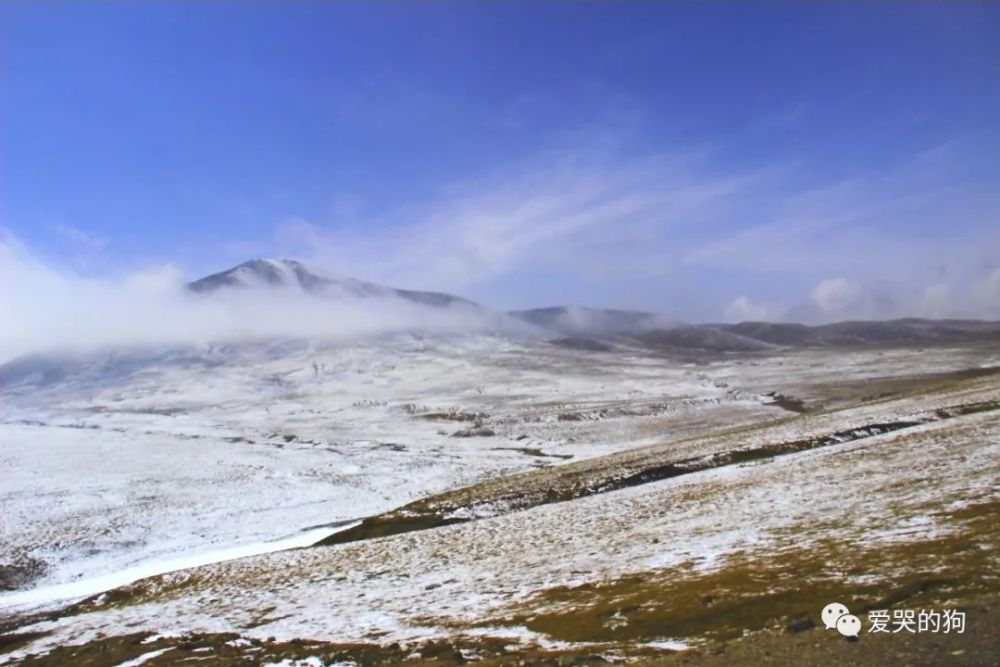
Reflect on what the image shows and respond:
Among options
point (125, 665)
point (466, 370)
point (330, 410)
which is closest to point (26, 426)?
point (330, 410)

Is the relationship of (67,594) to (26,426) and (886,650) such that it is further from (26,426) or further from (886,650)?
(26,426)

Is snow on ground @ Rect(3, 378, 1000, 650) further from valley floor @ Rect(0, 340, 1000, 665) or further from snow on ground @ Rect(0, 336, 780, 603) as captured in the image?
snow on ground @ Rect(0, 336, 780, 603)

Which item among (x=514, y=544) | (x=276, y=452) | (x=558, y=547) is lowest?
(x=276, y=452)

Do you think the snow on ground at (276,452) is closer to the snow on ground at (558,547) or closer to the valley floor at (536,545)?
the valley floor at (536,545)

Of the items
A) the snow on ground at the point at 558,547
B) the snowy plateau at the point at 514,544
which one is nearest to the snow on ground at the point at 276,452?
the snowy plateau at the point at 514,544

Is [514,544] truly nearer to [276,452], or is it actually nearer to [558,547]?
[558,547]

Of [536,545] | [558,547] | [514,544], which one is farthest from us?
[514,544]

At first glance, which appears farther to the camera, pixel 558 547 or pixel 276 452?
pixel 276 452

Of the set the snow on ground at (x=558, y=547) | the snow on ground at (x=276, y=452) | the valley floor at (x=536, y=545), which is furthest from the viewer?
the snow on ground at (x=276, y=452)

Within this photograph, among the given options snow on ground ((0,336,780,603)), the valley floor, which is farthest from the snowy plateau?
snow on ground ((0,336,780,603))

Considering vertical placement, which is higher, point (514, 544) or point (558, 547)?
point (558, 547)

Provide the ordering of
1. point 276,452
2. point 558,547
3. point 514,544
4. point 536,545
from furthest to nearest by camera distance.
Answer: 1. point 276,452
2. point 514,544
3. point 536,545
4. point 558,547

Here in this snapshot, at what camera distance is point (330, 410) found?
12606 cm

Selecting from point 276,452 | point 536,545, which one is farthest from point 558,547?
point 276,452
